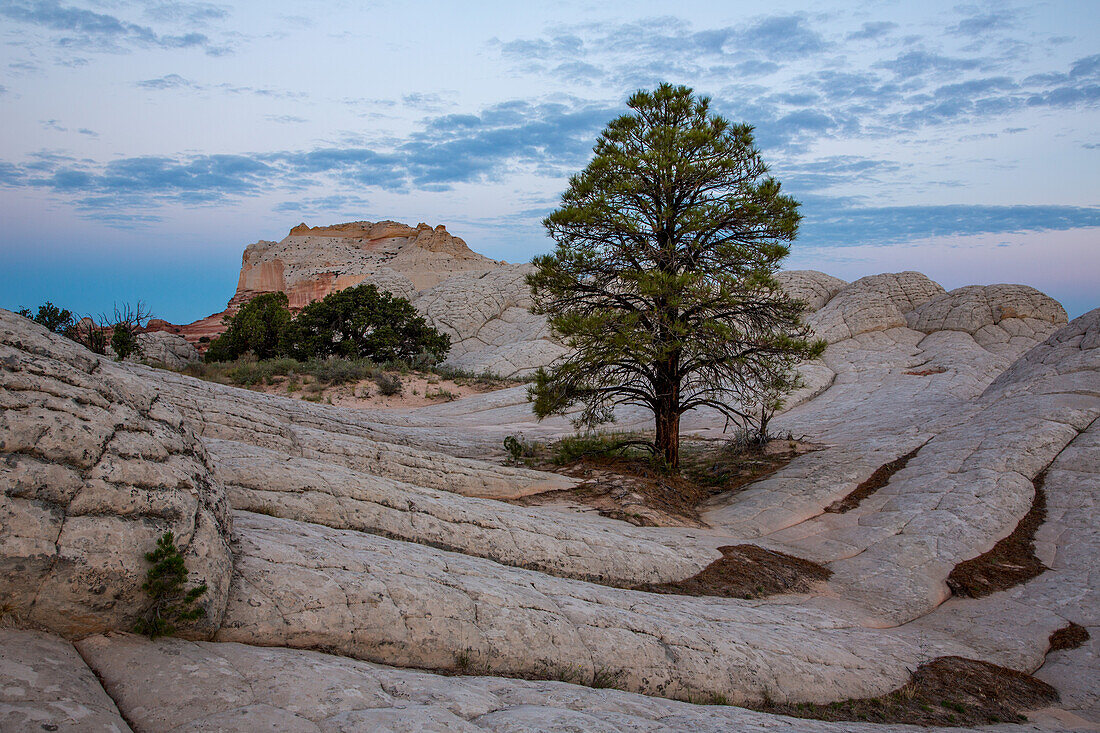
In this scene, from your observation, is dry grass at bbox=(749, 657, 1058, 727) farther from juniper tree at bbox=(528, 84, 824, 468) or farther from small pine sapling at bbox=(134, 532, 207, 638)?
juniper tree at bbox=(528, 84, 824, 468)

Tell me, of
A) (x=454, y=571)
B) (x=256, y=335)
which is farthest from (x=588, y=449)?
(x=256, y=335)

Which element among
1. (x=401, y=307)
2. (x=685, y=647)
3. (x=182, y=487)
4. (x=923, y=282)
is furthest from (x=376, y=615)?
(x=923, y=282)

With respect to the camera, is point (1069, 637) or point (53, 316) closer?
point (1069, 637)

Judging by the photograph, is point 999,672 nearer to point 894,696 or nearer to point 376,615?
point 894,696

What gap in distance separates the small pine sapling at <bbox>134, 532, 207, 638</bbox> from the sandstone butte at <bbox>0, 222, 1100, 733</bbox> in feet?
0.23

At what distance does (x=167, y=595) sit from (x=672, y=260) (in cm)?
1062

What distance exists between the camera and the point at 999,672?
680 cm

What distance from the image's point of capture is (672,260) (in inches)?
492

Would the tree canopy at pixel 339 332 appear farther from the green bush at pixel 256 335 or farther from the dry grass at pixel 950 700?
the dry grass at pixel 950 700

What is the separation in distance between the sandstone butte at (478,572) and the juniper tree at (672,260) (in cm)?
276

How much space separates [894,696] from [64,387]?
7.67 m

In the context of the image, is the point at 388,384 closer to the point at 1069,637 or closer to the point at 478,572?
the point at 478,572

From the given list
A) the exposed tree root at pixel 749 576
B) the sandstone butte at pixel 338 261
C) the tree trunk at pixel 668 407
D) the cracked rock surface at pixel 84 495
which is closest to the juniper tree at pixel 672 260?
the tree trunk at pixel 668 407

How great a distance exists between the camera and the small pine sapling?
3637mm
